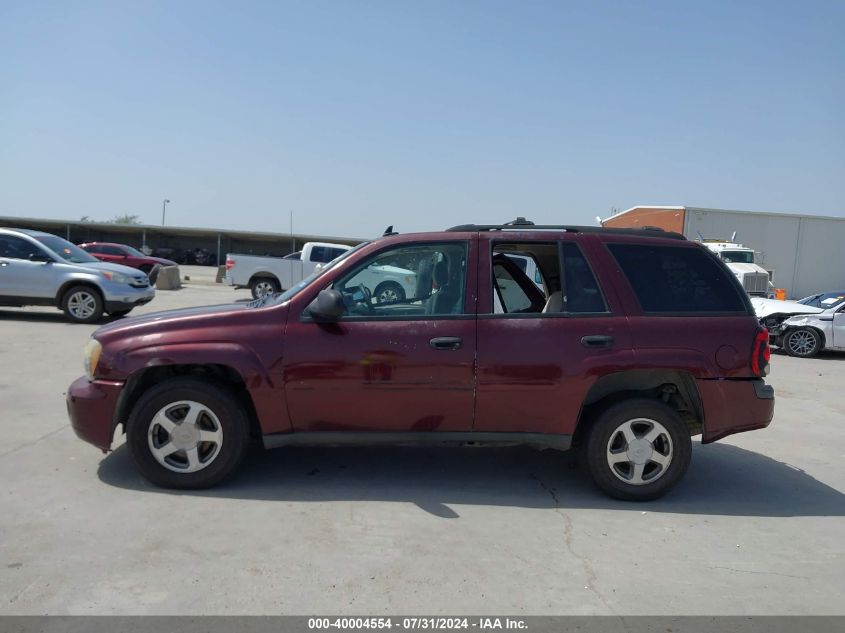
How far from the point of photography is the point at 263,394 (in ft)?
15.3

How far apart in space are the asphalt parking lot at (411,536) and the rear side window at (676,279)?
1419 millimetres

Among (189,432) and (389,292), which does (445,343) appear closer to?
(389,292)

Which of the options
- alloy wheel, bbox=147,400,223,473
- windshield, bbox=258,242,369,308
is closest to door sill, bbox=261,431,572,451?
alloy wheel, bbox=147,400,223,473

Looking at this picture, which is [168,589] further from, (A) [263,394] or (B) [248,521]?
(A) [263,394]

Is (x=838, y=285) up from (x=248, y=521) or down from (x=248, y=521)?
up

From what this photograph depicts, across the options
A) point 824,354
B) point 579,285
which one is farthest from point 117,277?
point 824,354

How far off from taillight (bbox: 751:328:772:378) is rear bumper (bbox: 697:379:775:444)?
0.08 metres

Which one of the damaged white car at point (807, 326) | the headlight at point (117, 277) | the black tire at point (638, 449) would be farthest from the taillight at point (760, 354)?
the headlight at point (117, 277)

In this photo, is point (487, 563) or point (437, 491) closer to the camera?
point (487, 563)

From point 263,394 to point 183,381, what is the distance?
56cm

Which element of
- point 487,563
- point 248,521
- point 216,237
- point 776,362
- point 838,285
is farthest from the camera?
point 216,237

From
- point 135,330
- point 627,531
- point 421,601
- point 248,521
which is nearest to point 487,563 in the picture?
point 421,601

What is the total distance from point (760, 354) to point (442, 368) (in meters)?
2.27

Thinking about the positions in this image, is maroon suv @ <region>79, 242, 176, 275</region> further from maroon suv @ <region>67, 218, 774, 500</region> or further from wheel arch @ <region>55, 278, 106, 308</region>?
maroon suv @ <region>67, 218, 774, 500</region>
